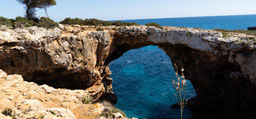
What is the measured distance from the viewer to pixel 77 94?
9000 millimetres

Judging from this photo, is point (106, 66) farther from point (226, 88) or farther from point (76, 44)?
point (226, 88)

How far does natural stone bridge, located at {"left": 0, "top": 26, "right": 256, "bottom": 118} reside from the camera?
47.1 ft

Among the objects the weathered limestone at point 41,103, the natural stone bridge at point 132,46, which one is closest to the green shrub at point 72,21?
the natural stone bridge at point 132,46

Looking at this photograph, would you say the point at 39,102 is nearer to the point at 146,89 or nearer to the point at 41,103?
the point at 41,103

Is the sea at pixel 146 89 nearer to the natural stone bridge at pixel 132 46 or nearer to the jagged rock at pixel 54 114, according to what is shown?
the natural stone bridge at pixel 132 46

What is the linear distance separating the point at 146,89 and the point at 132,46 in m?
11.0

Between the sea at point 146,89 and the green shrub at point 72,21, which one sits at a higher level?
the green shrub at point 72,21

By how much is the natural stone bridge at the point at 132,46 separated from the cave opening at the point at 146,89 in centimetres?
355

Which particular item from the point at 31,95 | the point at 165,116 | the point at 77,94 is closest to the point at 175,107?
the point at 165,116

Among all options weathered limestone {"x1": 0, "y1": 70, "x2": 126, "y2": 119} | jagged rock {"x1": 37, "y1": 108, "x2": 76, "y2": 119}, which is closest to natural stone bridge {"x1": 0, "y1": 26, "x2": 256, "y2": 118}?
weathered limestone {"x1": 0, "y1": 70, "x2": 126, "y2": 119}

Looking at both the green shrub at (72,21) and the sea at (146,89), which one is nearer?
the green shrub at (72,21)

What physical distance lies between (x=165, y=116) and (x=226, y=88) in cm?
932

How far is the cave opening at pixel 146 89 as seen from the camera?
77.7 ft

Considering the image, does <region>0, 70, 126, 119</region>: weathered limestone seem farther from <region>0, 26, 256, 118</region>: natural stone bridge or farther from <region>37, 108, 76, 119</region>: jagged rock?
<region>0, 26, 256, 118</region>: natural stone bridge
